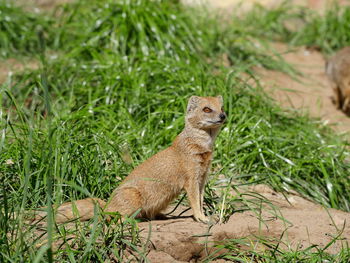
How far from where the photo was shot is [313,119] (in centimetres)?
689

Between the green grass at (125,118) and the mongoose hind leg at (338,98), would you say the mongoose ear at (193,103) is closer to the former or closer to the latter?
the green grass at (125,118)

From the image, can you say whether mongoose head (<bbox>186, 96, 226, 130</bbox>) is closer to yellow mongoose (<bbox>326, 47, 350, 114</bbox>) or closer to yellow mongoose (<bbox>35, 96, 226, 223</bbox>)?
yellow mongoose (<bbox>35, 96, 226, 223</bbox>)

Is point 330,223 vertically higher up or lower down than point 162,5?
lower down

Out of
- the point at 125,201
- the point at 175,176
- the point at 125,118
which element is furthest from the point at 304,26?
the point at 125,201

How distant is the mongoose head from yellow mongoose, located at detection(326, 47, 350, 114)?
13.5 ft

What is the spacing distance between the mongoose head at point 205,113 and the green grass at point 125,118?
56 centimetres

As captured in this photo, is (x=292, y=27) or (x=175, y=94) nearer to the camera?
(x=175, y=94)

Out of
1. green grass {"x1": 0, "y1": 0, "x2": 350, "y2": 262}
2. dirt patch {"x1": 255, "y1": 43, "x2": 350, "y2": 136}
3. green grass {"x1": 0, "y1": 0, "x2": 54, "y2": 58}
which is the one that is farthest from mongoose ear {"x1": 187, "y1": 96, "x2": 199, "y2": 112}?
green grass {"x1": 0, "y1": 0, "x2": 54, "y2": 58}

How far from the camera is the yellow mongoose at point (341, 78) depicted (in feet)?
26.3

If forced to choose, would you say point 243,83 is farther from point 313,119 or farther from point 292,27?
point 292,27

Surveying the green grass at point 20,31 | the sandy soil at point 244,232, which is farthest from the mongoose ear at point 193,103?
the green grass at point 20,31

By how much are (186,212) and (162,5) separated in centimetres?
369

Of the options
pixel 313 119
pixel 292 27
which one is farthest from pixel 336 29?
pixel 313 119

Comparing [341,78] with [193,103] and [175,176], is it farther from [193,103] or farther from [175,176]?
[175,176]
